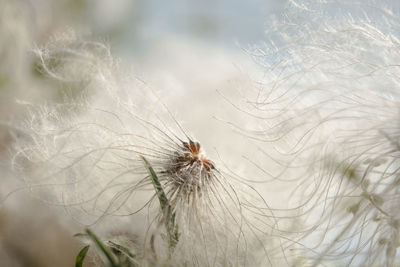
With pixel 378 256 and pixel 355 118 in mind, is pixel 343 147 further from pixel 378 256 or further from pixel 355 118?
pixel 378 256

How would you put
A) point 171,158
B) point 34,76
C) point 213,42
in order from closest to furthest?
point 171,158 < point 34,76 < point 213,42

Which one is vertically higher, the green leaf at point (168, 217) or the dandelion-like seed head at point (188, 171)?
the dandelion-like seed head at point (188, 171)

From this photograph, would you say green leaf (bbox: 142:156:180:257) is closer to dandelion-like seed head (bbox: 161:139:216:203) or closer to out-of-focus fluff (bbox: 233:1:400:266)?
dandelion-like seed head (bbox: 161:139:216:203)

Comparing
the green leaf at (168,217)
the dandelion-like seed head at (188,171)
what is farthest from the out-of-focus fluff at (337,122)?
the green leaf at (168,217)

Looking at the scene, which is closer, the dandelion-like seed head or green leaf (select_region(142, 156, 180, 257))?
green leaf (select_region(142, 156, 180, 257))

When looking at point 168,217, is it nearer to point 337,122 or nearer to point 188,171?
point 188,171

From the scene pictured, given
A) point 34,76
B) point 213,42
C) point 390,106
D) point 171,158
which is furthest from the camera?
point 213,42

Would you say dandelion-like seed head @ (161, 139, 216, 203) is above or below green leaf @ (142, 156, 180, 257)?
above

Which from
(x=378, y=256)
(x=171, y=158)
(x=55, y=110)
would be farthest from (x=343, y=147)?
(x=55, y=110)

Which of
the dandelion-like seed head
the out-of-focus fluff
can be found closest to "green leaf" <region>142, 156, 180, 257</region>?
the dandelion-like seed head

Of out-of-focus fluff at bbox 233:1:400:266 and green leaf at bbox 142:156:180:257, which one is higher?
out-of-focus fluff at bbox 233:1:400:266

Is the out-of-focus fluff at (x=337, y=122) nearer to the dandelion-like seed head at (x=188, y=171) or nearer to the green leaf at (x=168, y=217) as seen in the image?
the dandelion-like seed head at (x=188, y=171)
